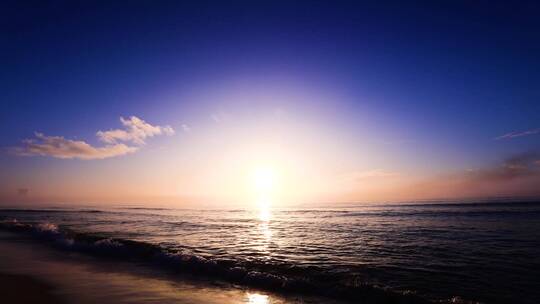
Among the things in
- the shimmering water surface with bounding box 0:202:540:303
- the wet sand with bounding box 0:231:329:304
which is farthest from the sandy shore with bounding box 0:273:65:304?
the shimmering water surface with bounding box 0:202:540:303

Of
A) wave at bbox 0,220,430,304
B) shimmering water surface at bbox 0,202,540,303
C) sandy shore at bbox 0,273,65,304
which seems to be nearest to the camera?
sandy shore at bbox 0,273,65,304

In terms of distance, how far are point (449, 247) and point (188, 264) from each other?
14676 mm

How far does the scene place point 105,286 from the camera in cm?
1248

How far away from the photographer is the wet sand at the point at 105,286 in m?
11.0

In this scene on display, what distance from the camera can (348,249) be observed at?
20.5 metres

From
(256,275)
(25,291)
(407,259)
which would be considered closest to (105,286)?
(25,291)

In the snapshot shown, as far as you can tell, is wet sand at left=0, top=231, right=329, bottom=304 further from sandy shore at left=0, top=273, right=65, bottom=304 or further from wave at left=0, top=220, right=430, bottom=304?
wave at left=0, top=220, right=430, bottom=304

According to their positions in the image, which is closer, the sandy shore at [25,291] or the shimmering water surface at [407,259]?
the sandy shore at [25,291]

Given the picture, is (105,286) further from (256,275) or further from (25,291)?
(256,275)

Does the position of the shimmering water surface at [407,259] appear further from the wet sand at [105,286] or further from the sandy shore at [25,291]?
the sandy shore at [25,291]

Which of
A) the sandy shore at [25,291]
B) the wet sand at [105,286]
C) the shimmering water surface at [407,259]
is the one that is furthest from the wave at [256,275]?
the sandy shore at [25,291]

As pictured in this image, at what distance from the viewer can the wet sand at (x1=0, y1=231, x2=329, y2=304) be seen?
36.1ft

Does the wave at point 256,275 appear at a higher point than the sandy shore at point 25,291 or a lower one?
lower

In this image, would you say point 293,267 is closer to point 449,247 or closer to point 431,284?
point 431,284
